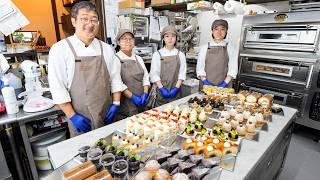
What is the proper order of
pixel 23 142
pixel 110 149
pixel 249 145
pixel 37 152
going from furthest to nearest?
pixel 37 152
pixel 23 142
pixel 249 145
pixel 110 149

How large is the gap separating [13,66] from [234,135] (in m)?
2.59

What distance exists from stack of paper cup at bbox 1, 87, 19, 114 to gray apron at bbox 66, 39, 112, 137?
596mm

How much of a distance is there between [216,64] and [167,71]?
2.36ft

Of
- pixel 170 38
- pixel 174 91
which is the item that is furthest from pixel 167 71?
pixel 170 38

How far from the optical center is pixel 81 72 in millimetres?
1553

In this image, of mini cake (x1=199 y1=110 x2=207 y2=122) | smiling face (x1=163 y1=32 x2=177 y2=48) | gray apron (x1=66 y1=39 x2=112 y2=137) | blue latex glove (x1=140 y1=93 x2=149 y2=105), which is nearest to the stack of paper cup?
gray apron (x1=66 y1=39 x2=112 y2=137)

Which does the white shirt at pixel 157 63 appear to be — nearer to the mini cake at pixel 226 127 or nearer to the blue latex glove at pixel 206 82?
the blue latex glove at pixel 206 82

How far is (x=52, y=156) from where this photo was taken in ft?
3.44

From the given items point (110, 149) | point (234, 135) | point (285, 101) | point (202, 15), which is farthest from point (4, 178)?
point (202, 15)

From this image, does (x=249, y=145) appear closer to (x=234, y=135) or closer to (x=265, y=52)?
(x=234, y=135)

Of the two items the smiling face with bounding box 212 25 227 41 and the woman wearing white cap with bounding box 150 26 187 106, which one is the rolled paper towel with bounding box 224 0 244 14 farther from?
the woman wearing white cap with bounding box 150 26 187 106

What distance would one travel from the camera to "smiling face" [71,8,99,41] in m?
1.50

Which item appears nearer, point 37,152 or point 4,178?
point 4,178

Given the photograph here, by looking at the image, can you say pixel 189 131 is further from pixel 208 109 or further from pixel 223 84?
pixel 223 84
